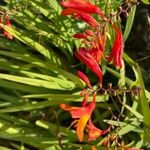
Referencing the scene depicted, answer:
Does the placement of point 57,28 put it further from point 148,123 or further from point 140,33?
point 148,123

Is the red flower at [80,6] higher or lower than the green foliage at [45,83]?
higher

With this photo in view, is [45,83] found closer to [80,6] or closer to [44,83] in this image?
[44,83]

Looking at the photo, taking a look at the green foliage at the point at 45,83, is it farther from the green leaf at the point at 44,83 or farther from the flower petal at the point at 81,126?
the flower petal at the point at 81,126

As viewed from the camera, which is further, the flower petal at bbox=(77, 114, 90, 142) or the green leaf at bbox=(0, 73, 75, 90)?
the green leaf at bbox=(0, 73, 75, 90)

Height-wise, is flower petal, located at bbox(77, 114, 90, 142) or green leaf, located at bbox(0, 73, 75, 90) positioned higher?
green leaf, located at bbox(0, 73, 75, 90)

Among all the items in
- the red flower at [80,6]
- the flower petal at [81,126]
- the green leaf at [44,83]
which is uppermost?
the red flower at [80,6]

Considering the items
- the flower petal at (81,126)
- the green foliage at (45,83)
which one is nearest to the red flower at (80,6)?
the flower petal at (81,126)

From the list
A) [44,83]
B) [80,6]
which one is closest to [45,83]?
[44,83]

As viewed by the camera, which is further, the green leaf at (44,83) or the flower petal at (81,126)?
the green leaf at (44,83)

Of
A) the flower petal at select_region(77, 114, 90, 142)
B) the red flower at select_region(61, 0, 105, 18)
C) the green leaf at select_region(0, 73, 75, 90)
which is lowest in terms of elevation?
the flower petal at select_region(77, 114, 90, 142)

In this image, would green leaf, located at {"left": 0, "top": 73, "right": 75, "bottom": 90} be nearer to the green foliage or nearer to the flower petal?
the green foliage

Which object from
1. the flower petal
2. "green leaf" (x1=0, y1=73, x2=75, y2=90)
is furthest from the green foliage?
the flower petal
